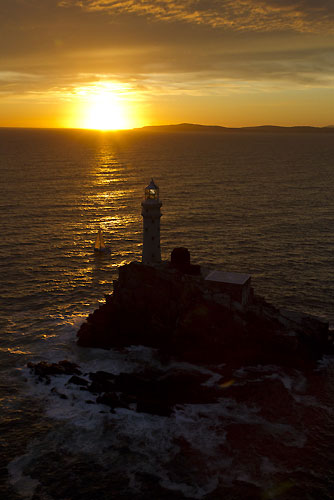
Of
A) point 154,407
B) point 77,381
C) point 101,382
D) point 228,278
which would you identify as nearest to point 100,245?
point 228,278

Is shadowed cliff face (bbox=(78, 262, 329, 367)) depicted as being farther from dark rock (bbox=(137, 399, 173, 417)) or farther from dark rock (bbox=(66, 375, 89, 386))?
dark rock (bbox=(137, 399, 173, 417))

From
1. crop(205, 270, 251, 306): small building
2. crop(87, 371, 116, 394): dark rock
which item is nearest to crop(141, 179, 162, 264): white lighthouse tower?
crop(205, 270, 251, 306): small building

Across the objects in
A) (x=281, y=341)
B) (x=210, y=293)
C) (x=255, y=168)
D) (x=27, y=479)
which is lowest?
(x=27, y=479)

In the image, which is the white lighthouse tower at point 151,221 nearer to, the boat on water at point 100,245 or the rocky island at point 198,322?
the rocky island at point 198,322

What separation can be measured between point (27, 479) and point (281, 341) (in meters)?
27.0

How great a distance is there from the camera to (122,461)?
32781 millimetres

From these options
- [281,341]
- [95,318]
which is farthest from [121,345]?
[281,341]

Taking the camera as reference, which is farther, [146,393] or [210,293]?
[210,293]

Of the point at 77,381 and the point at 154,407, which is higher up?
the point at 77,381

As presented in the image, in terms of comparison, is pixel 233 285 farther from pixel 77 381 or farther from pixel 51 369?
pixel 51 369

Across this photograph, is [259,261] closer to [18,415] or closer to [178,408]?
[178,408]

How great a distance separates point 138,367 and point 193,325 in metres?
7.16

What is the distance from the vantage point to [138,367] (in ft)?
147

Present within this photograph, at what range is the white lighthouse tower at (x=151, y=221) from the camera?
2148 inches
